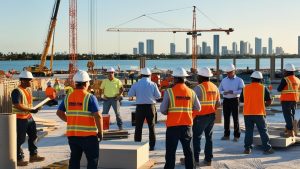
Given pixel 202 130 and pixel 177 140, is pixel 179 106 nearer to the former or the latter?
pixel 177 140

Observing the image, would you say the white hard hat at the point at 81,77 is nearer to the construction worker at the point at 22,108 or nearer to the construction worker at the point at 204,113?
the construction worker at the point at 22,108

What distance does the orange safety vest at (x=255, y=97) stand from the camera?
30.3ft

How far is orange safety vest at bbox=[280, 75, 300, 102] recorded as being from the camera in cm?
1059

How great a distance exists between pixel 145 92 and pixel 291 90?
3302mm

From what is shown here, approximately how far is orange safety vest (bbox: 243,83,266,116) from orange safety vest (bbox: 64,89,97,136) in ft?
12.4

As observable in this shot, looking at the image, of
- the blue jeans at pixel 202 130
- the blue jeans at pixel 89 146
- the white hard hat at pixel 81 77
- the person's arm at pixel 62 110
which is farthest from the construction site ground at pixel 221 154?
the white hard hat at pixel 81 77

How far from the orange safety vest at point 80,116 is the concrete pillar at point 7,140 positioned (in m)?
1.49

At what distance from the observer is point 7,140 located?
301 inches

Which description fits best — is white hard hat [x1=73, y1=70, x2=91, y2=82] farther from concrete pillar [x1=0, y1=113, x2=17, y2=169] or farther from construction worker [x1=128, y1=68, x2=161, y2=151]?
construction worker [x1=128, y1=68, x2=161, y2=151]

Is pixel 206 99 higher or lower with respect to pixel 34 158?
higher

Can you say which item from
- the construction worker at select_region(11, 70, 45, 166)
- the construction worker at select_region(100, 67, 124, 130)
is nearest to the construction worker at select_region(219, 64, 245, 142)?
the construction worker at select_region(100, 67, 124, 130)

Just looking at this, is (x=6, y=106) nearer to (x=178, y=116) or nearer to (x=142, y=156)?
(x=142, y=156)

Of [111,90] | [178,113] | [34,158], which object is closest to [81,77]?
[178,113]

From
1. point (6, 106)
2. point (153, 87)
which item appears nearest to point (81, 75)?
point (153, 87)
